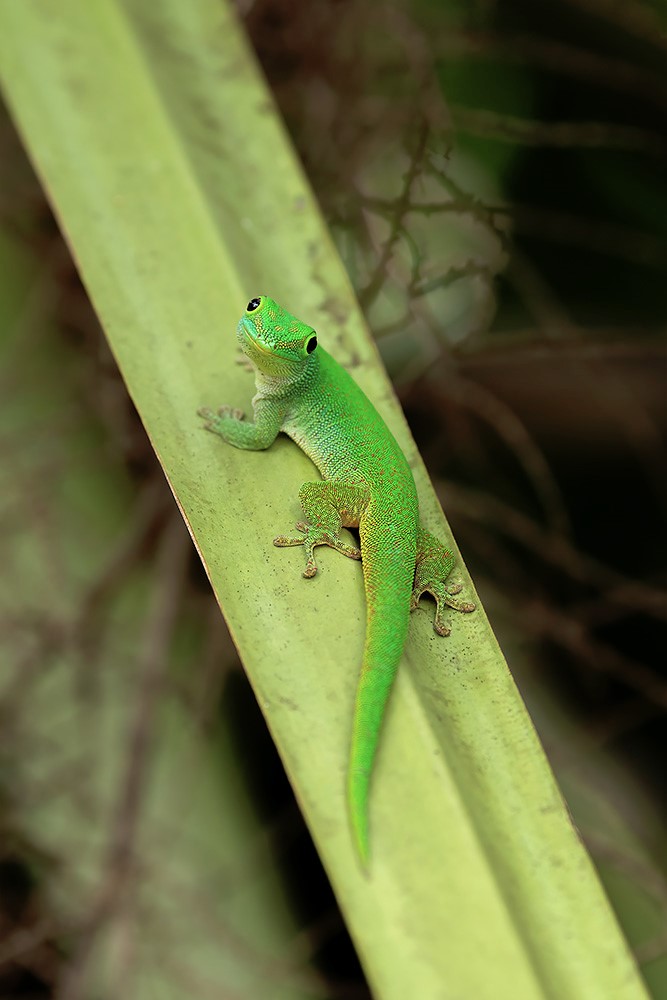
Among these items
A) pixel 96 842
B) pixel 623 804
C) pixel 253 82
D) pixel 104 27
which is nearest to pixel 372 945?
pixel 96 842

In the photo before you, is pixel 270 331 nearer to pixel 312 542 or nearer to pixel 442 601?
pixel 312 542

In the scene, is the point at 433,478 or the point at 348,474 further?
the point at 433,478

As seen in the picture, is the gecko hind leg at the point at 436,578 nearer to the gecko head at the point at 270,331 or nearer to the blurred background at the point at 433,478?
the gecko head at the point at 270,331

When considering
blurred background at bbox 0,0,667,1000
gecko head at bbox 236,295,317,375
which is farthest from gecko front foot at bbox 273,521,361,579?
blurred background at bbox 0,0,667,1000

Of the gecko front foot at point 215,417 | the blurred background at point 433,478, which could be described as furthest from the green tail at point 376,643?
the blurred background at point 433,478

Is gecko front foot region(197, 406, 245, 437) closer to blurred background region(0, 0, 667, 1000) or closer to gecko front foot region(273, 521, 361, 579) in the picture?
gecko front foot region(273, 521, 361, 579)

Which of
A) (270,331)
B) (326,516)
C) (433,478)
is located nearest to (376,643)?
(326,516)
